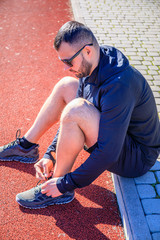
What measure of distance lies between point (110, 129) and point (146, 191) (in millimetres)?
973

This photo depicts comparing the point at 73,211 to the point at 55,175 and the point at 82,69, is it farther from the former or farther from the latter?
the point at 82,69

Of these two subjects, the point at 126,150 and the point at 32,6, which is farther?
the point at 32,6

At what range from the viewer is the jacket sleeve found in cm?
200

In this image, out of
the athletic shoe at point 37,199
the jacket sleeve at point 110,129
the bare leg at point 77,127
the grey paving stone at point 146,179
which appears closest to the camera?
the jacket sleeve at point 110,129

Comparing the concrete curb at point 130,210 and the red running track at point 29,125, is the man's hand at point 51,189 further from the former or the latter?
the concrete curb at point 130,210

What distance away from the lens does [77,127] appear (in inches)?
88.8

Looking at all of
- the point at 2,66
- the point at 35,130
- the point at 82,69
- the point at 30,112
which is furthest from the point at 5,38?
the point at 82,69

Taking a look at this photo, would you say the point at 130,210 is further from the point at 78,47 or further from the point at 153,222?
the point at 78,47

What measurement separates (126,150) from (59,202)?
887 mm

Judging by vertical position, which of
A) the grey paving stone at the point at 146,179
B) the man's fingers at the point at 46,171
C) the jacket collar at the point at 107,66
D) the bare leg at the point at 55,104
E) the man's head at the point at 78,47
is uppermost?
the man's head at the point at 78,47

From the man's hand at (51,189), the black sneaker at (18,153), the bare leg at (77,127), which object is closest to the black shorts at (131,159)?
the bare leg at (77,127)

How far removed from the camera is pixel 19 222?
250cm

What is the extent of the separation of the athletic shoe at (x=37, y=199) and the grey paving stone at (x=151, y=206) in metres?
0.72

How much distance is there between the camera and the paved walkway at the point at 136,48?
→ 2.37 m
